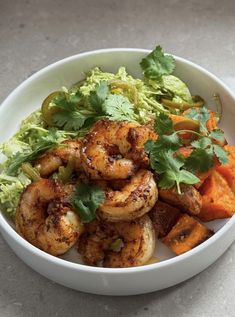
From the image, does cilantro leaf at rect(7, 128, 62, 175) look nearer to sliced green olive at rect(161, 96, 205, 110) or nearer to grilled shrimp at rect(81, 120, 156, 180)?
grilled shrimp at rect(81, 120, 156, 180)

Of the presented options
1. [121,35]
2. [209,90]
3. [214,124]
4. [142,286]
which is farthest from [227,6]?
[142,286]

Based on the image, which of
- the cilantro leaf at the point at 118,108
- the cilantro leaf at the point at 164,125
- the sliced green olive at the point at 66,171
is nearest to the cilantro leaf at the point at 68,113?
the cilantro leaf at the point at 118,108

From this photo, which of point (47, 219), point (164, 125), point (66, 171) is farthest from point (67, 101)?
point (47, 219)

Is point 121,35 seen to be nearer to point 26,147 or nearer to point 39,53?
point 39,53

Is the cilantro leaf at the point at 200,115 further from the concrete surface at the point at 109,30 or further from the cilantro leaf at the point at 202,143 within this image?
the concrete surface at the point at 109,30

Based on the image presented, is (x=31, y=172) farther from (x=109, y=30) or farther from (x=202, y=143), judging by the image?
(x=109, y=30)
